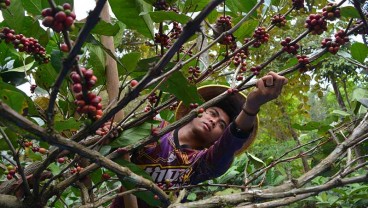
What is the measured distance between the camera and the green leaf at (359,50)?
1357 mm

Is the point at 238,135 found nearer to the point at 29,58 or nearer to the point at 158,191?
the point at 158,191

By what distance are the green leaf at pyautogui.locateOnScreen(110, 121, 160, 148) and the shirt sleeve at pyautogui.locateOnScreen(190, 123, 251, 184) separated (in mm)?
351

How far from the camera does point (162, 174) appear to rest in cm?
160

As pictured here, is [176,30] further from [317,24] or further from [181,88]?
[317,24]

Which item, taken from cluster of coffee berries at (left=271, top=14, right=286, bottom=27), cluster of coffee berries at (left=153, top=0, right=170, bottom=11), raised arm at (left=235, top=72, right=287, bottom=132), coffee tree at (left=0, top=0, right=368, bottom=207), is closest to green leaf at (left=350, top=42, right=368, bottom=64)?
coffee tree at (left=0, top=0, right=368, bottom=207)

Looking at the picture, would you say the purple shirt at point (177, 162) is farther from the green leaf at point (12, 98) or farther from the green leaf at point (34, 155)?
the green leaf at point (12, 98)

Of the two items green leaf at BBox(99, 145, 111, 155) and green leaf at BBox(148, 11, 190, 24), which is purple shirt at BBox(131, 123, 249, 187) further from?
green leaf at BBox(148, 11, 190, 24)

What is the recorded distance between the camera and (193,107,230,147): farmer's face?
167 centimetres

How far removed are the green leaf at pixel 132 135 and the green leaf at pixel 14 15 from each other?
40 centimetres

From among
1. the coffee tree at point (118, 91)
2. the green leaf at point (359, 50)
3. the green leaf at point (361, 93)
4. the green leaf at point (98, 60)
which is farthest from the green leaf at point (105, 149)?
the green leaf at point (361, 93)

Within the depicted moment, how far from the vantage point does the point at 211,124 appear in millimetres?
1673

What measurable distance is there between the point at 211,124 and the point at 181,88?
27.2 inches

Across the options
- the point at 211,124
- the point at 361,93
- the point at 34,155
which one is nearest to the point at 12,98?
the point at 34,155

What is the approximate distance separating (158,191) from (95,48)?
45 centimetres
